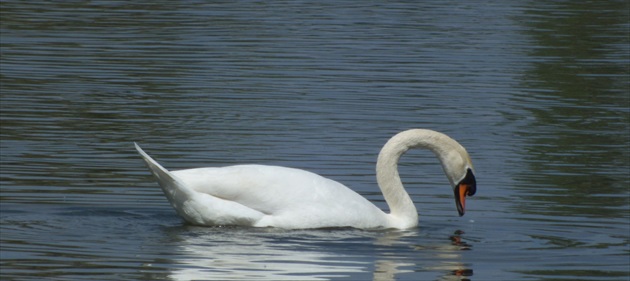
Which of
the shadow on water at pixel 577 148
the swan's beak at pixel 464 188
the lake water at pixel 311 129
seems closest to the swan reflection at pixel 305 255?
the lake water at pixel 311 129

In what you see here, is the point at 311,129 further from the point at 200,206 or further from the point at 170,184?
the point at 170,184

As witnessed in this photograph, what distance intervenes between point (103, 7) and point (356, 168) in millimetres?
16822

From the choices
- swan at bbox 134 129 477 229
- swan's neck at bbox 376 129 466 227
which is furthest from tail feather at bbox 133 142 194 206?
swan's neck at bbox 376 129 466 227

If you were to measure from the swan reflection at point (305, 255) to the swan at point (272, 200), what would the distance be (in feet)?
0.28

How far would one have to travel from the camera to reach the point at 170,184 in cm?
1077

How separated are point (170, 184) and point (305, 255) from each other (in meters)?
1.20

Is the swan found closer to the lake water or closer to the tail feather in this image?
the tail feather

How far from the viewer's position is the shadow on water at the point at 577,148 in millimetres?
10828

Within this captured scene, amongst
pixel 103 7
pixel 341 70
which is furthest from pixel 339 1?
pixel 341 70

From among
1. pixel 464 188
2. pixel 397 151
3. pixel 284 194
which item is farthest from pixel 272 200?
pixel 464 188

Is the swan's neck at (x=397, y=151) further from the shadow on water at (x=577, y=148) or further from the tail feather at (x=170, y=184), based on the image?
the tail feather at (x=170, y=184)

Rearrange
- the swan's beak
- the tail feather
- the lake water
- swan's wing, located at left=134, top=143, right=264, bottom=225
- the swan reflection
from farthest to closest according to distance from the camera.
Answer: the swan's beak → swan's wing, located at left=134, top=143, right=264, bottom=225 → the tail feather → the lake water → the swan reflection

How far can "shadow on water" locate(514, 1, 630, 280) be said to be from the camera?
426 inches

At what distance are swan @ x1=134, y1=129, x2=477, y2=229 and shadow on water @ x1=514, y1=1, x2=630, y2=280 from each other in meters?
0.94
